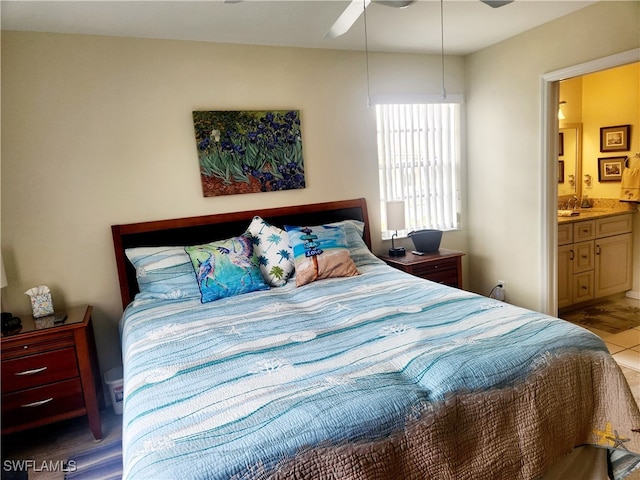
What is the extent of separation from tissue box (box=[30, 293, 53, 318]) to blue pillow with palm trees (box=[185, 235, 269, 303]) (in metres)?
0.88

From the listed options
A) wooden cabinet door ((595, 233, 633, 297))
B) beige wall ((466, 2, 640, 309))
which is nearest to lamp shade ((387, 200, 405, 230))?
beige wall ((466, 2, 640, 309))

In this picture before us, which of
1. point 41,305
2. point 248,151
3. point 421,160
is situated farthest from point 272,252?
point 421,160

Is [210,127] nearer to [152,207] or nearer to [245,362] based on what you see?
[152,207]

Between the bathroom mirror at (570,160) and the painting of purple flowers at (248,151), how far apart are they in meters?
3.05

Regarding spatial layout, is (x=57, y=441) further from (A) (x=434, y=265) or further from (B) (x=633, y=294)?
(B) (x=633, y=294)

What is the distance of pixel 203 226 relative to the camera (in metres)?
3.09

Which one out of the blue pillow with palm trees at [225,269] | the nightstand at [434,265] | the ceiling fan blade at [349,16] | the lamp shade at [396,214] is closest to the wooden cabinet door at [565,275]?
the nightstand at [434,265]

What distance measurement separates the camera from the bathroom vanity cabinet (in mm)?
3902

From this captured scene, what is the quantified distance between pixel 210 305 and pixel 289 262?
65 centimetres

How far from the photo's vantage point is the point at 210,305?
249cm

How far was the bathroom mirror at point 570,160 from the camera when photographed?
4.57 metres

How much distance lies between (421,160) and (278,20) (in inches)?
71.3

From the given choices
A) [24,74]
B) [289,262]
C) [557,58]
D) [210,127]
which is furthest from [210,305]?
[557,58]

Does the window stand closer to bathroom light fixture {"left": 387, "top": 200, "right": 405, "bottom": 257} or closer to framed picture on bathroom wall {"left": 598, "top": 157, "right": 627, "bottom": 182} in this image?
bathroom light fixture {"left": 387, "top": 200, "right": 405, "bottom": 257}
